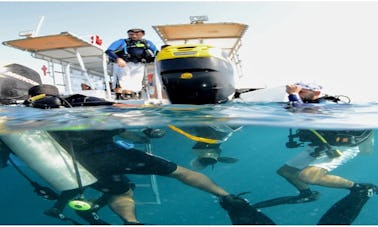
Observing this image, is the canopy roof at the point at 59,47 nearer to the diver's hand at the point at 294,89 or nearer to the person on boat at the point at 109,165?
the person on boat at the point at 109,165

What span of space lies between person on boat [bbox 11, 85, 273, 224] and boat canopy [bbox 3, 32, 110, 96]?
12.8ft

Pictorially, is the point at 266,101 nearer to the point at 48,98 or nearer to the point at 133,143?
the point at 133,143

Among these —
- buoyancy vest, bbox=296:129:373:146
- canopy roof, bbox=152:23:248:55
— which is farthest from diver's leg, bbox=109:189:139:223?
canopy roof, bbox=152:23:248:55

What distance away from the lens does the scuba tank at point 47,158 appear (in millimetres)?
4926

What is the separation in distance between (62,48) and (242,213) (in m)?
10.0

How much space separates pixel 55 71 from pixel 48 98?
825cm

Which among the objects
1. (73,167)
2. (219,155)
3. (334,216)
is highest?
(73,167)

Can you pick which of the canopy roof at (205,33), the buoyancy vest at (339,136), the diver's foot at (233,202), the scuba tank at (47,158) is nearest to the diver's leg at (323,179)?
the buoyancy vest at (339,136)

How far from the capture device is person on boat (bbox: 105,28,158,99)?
329 inches

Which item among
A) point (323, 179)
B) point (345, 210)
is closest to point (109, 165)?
point (323, 179)

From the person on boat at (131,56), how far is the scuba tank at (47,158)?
11.7 ft

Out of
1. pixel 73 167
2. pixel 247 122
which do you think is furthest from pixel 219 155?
pixel 73 167

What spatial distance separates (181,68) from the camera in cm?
607

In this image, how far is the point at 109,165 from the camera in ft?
20.6
